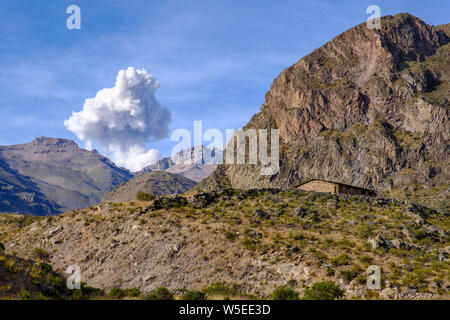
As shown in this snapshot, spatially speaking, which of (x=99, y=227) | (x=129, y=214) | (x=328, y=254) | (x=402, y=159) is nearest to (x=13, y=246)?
(x=99, y=227)

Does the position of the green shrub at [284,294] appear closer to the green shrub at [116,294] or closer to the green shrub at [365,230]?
the green shrub at [116,294]

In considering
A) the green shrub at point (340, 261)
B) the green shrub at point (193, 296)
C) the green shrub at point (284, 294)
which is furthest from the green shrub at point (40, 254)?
the green shrub at point (340, 261)

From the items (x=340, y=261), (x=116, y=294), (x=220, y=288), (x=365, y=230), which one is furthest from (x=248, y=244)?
(x=116, y=294)

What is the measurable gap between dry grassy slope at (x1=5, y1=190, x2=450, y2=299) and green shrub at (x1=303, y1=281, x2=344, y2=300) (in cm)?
166

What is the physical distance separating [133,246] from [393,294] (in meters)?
24.9

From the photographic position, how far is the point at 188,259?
3462 centimetres

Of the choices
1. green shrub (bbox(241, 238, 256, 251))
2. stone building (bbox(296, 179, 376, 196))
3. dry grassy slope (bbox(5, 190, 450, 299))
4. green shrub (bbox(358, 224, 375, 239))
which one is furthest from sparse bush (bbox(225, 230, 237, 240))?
stone building (bbox(296, 179, 376, 196))

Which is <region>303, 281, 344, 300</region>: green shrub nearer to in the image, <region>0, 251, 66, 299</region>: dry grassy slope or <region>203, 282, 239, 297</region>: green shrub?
<region>203, 282, 239, 297</region>: green shrub

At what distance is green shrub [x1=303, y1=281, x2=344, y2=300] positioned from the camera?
24.2 m

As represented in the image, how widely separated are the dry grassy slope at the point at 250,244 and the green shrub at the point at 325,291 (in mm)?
1662

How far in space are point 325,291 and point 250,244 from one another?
1076cm

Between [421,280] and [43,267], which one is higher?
[43,267]

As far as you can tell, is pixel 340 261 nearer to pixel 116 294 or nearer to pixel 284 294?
pixel 284 294

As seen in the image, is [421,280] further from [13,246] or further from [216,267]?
[13,246]
